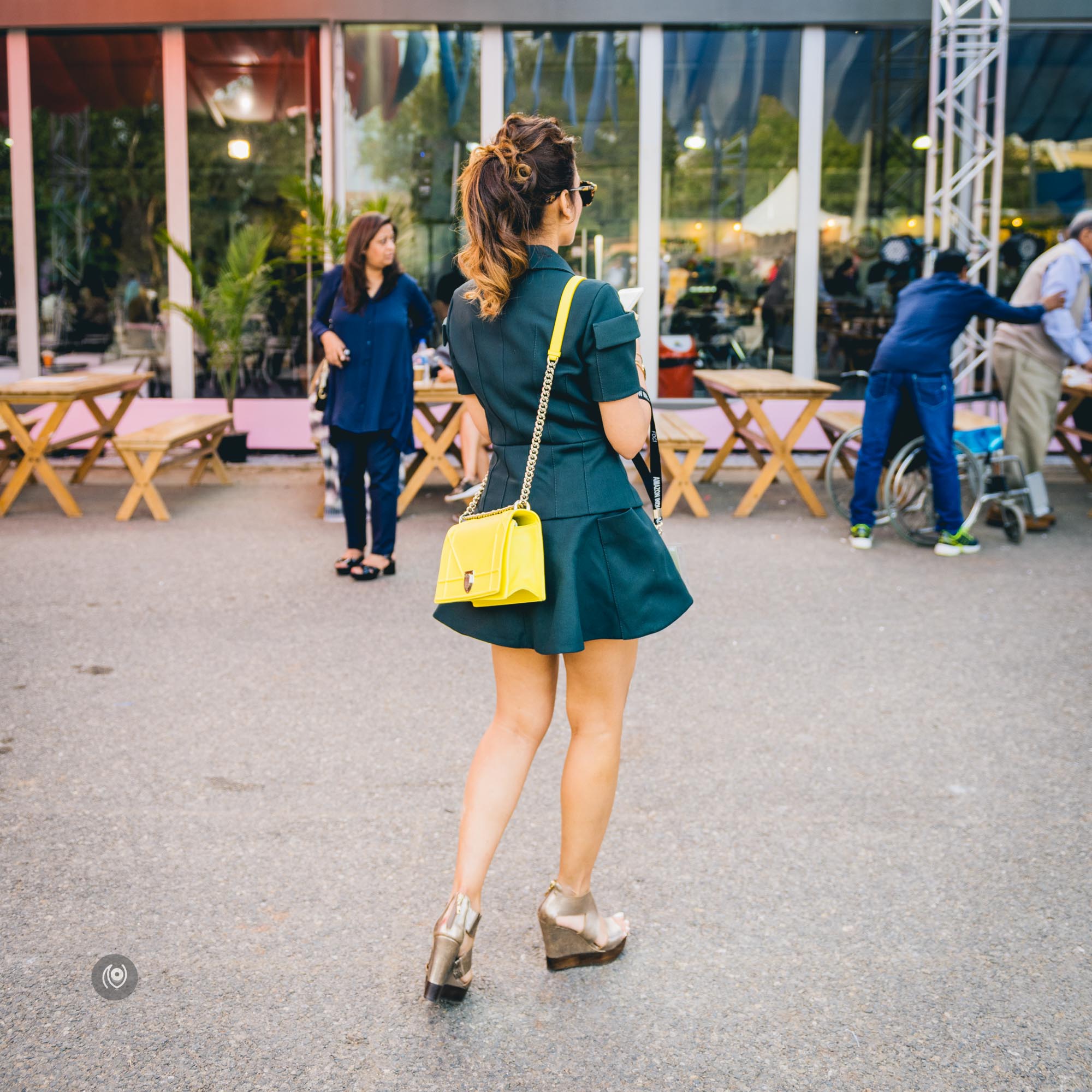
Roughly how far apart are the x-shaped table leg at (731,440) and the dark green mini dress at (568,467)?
6655 mm

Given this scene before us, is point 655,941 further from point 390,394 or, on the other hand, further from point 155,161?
point 155,161

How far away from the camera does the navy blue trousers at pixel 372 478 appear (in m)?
6.76

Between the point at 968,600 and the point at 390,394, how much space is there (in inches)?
127

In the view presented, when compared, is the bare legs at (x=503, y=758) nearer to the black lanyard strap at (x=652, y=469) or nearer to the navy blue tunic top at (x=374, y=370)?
the black lanyard strap at (x=652, y=469)

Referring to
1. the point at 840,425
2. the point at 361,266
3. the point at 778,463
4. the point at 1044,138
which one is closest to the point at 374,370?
the point at 361,266

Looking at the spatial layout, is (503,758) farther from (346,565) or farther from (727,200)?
(727,200)

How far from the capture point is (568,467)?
107 inches

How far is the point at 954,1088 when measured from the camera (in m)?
2.49

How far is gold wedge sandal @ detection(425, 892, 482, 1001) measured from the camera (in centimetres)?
272

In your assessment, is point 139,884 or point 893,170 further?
point 893,170

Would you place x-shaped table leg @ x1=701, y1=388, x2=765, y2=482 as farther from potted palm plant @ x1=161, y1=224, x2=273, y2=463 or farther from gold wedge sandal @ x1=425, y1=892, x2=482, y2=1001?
gold wedge sandal @ x1=425, y1=892, x2=482, y2=1001

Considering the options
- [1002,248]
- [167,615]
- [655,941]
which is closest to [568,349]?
[655,941]

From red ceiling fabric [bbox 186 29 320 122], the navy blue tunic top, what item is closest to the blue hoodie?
the navy blue tunic top

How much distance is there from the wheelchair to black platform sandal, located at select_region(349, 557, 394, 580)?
3086 mm
